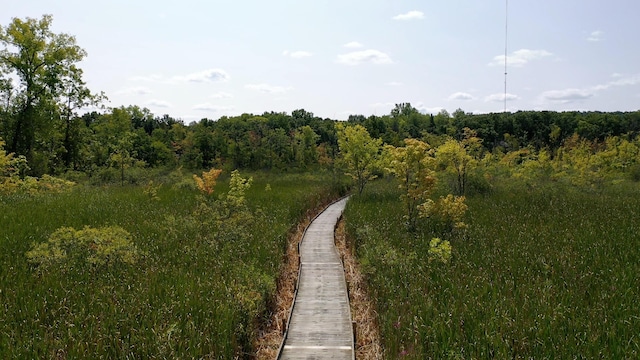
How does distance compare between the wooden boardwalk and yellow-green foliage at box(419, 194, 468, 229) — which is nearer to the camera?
the wooden boardwalk

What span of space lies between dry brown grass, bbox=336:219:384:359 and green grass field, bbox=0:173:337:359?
73.4 inches

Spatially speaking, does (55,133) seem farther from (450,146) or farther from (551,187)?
(551,187)

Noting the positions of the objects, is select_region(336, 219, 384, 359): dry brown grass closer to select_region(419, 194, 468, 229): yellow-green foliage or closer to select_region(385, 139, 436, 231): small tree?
select_region(419, 194, 468, 229): yellow-green foliage

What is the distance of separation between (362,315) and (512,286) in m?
2.98

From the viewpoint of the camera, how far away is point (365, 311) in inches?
356

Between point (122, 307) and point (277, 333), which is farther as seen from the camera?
point (277, 333)

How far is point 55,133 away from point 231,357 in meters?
31.7

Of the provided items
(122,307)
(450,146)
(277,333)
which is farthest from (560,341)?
(450,146)

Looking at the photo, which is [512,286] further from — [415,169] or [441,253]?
[415,169]

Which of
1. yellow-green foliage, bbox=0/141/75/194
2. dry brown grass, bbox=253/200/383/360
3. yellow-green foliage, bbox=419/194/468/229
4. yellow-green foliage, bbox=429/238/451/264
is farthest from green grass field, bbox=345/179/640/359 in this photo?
yellow-green foliage, bbox=0/141/75/194

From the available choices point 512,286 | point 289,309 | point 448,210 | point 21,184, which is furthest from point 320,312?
point 21,184

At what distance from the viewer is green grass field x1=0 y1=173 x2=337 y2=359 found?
6.14m

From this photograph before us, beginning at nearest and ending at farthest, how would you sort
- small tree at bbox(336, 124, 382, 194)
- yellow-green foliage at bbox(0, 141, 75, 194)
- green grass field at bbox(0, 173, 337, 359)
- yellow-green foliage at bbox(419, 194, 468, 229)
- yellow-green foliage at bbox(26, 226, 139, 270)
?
1. green grass field at bbox(0, 173, 337, 359)
2. yellow-green foliage at bbox(26, 226, 139, 270)
3. yellow-green foliage at bbox(419, 194, 468, 229)
4. yellow-green foliage at bbox(0, 141, 75, 194)
5. small tree at bbox(336, 124, 382, 194)

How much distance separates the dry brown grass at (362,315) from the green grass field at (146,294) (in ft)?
6.11
